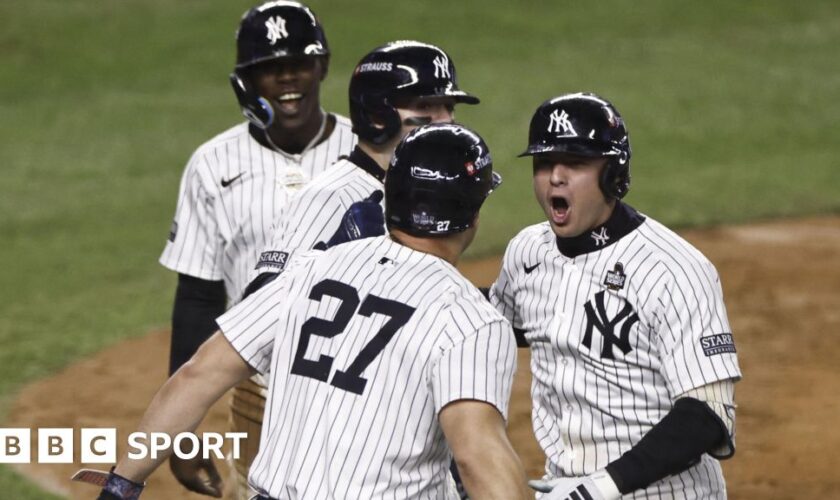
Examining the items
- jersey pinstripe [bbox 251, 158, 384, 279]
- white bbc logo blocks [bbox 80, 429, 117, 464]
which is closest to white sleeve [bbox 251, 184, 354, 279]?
jersey pinstripe [bbox 251, 158, 384, 279]

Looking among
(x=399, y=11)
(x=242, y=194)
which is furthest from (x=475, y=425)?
(x=399, y=11)

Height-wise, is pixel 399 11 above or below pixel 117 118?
above

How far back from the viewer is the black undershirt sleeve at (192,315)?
228 inches

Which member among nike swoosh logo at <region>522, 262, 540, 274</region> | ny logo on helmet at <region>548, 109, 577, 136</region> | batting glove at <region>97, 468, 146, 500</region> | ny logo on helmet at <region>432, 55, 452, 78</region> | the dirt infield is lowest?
the dirt infield

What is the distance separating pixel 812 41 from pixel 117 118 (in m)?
9.61

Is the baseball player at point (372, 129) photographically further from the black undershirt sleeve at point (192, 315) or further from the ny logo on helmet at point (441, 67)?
the black undershirt sleeve at point (192, 315)

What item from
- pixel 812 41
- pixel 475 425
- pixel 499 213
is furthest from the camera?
pixel 812 41

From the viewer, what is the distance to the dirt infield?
7.53m

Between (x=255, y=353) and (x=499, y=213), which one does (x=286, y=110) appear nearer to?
(x=255, y=353)

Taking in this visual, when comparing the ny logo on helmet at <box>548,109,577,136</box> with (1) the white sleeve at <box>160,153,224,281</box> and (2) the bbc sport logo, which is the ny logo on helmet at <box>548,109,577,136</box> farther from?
(2) the bbc sport logo

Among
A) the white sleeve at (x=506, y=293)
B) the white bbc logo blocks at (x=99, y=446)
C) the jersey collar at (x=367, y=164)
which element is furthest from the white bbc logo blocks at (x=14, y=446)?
the white sleeve at (x=506, y=293)

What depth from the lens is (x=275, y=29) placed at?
579 centimetres

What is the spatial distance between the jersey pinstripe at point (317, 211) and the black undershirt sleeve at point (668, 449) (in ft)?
4.34

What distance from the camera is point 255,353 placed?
159 inches
